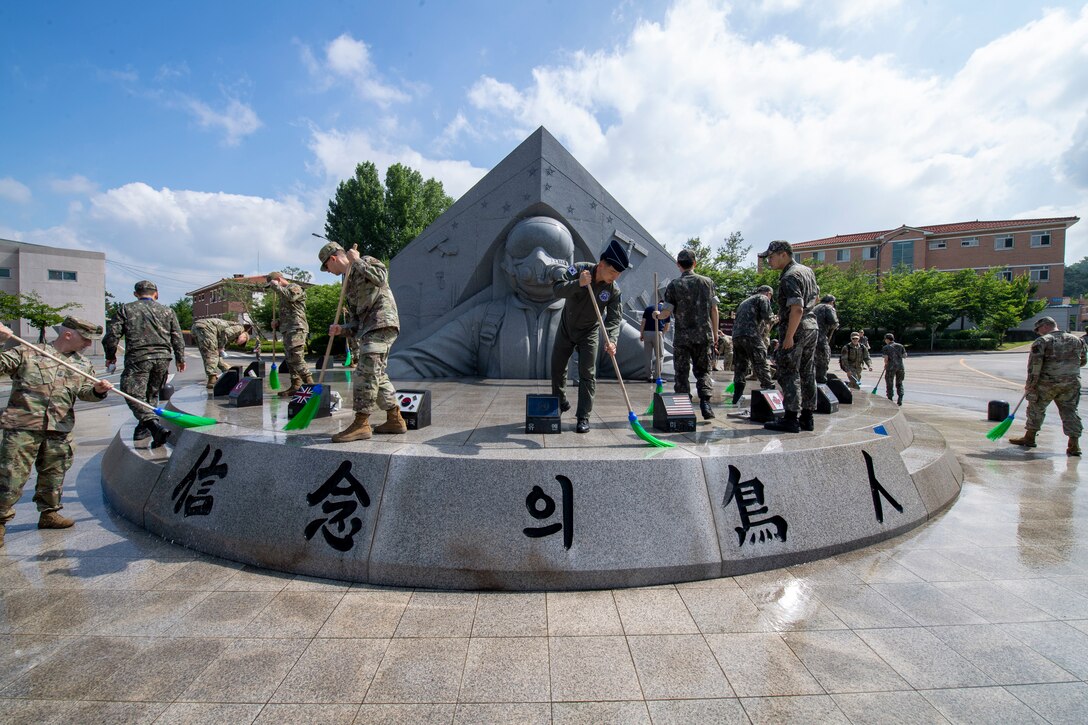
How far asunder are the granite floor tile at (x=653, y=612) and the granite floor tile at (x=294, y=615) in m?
1.82

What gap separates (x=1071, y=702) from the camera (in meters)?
2.35

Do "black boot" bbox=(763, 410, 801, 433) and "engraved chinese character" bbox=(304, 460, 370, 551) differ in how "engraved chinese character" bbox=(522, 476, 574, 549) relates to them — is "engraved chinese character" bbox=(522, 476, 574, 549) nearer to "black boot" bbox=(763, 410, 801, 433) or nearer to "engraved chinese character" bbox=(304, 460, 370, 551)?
"engraved chinese character" bbox=(304, 460, 370, 551)

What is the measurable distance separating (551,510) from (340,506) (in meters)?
1.57

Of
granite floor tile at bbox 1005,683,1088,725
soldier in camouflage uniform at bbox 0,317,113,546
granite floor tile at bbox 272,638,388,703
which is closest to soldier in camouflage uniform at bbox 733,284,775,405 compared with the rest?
granite floor tile at bbox 1005,683,1088,725

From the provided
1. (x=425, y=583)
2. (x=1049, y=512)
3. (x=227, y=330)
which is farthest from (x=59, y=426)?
(x=1049, y=512)

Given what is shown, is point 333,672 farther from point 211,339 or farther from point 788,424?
point 211,339

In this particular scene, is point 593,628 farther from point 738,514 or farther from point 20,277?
point 20,277

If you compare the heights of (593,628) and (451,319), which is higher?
(451,319)

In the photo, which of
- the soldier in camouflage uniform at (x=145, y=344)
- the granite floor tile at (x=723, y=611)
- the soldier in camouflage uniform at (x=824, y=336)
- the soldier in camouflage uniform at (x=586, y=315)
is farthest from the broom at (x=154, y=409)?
the soldier in camouflage uniform at (x=824, y=336)

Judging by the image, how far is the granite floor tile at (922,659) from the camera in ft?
8.27

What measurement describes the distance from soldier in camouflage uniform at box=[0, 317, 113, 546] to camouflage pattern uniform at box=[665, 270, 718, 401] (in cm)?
562

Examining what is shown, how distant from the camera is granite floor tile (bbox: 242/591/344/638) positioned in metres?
2.98

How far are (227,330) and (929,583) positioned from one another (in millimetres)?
9596

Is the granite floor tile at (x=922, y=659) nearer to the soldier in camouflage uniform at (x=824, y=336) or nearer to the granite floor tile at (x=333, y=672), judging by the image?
the granite floor tile at (x=333, y=672)
